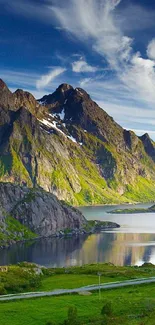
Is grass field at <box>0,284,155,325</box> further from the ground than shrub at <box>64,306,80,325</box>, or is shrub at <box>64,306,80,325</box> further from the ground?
shrub at <box>64,306,80,325</box>

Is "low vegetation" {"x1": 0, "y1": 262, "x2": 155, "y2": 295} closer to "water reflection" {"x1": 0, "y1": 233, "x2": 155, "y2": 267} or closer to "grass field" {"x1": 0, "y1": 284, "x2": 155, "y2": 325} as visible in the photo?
"grass field" {"x1": 0, "y1": 284, "x2": 155, "y2": 325}

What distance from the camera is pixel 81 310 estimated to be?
47938 mm

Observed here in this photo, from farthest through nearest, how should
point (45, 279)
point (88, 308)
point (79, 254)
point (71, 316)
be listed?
point (79, 254), point (45, 279), point (88, 308), point (71, 316)

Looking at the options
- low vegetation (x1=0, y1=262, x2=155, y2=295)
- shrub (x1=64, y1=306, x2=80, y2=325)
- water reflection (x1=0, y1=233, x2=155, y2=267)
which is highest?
shrub (x1=64, y1=306, x2=80, y2=325)

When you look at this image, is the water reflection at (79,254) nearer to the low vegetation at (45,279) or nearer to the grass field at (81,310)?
the low vegetation at (45,279)

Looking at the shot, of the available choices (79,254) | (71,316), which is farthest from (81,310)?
(79,254)

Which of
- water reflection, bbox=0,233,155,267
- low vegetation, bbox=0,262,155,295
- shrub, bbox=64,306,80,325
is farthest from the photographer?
water reflection, bbox=0,233,155,267

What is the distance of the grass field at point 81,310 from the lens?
141 ft

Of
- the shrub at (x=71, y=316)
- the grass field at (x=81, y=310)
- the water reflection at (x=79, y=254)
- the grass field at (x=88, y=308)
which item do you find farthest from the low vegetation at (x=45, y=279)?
the water reflection at (x=79, y=254)

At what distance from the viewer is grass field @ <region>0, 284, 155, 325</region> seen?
141ft

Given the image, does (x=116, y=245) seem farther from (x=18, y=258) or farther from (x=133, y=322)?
(x=133, y=322)

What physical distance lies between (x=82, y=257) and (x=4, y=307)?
12187 centimetres

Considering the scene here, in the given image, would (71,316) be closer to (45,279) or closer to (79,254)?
(45,279)

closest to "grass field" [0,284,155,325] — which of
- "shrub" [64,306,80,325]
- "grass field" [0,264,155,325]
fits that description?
"grass field" [0,264,155,325]
